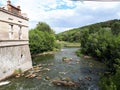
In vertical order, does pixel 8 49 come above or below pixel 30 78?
above

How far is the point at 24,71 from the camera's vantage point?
19891 millimetres

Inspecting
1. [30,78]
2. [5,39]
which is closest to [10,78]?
[30,78]

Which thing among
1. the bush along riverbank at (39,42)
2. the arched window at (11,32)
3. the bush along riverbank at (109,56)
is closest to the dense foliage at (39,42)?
the bush along riverbank at (39,42)

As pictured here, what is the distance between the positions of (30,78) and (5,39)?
4.17m

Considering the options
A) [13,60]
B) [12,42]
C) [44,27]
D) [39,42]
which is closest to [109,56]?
[13,60]

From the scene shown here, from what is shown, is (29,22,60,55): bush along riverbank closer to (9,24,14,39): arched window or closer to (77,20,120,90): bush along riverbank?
(77,20,120,90): bush along riverbank

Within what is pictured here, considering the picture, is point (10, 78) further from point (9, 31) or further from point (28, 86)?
point (9, 31)

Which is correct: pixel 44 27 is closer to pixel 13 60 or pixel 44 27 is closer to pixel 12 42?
pixel 12 42

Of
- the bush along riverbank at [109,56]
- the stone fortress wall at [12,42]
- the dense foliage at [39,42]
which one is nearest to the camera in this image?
the bush along riverbank at [109,56]

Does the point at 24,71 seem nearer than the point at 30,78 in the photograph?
No

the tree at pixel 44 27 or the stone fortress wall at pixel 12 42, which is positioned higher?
the tree at pixel 44 27

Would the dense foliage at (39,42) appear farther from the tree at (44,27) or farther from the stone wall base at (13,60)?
the stone wall base at (13,60)

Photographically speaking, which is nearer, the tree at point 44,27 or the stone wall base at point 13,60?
the stone wall base at point 13,60

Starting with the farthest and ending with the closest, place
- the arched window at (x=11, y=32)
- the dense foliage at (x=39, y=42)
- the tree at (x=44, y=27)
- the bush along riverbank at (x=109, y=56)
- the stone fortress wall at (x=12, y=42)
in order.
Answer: the tree at (x=44, y=27) → the dense foliage at (x=39, y=42) → the arched window at (x=11, y=32) → the stone fortress wall at (x=12, y=42) → the bush along riverbank at (x=109, y=56)
